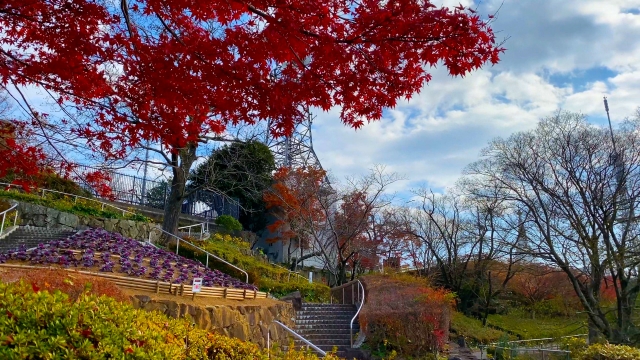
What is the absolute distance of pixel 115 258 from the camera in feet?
36.2

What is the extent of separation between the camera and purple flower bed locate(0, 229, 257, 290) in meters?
9.56

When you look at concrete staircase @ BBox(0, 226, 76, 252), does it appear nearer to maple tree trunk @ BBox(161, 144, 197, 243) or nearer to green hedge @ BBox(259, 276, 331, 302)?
maple tree trunk @ BBox(161, 144, 197, 243)

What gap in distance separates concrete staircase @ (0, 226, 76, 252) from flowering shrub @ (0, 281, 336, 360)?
1152 cm

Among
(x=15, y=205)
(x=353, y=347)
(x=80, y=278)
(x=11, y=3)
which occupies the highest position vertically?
(x=11, y=3)

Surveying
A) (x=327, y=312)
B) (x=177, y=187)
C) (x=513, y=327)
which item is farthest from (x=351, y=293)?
(x=513, y=327)

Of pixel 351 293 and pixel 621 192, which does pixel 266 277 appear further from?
pixel 621 192

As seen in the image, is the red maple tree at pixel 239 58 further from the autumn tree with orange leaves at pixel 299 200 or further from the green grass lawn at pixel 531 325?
the green grass lawn at pixel 531 325

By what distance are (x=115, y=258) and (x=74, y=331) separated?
9235 mm

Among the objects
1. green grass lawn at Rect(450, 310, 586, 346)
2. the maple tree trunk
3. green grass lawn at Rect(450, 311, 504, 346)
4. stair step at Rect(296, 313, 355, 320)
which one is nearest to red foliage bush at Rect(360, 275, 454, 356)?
stair step at Rect(296, 313, 355, 320)

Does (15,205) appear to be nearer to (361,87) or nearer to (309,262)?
(361,87)

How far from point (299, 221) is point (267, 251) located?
6629 millimetres

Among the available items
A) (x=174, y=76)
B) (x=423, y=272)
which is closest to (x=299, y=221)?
(x=423, y=272)

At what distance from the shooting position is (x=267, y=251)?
98.4 feet

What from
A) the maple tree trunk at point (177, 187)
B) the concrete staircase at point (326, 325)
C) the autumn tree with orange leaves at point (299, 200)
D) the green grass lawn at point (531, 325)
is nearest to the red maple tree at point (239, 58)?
the concrete staircase at point (326, 325)
